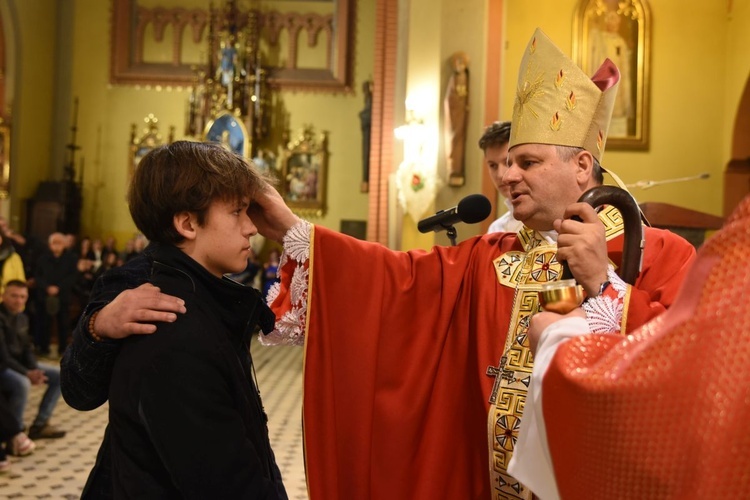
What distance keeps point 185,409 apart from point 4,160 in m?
14.0

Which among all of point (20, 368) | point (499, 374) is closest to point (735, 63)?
point (20, 368)

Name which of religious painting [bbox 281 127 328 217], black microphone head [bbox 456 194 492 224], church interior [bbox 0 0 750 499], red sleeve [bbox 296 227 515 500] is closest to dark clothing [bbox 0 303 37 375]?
church interior [bbox 0 0 750 499]

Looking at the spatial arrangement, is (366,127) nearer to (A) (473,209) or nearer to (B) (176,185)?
(A) (473,209)

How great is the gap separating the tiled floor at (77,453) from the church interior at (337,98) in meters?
0.16

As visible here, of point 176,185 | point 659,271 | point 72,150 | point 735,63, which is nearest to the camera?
point 176,185

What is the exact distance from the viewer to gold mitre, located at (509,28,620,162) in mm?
2307

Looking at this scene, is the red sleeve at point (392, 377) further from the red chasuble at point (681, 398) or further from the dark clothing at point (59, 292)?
the dark clothing at point (59, 292)

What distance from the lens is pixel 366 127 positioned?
583 inches

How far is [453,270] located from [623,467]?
132cm

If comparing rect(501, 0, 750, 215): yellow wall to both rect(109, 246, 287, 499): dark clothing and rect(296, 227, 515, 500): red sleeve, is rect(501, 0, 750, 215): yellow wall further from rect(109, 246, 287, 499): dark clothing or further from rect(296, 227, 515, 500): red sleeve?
rect(109, 246, 287, 499): dark clothing

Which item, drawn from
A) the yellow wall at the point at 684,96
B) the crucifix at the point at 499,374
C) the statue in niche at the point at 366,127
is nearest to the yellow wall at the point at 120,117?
the statue in niche at the point at 366,127

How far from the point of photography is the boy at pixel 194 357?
1.44 m

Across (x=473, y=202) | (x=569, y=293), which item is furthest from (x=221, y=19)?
(x=569, y=293)

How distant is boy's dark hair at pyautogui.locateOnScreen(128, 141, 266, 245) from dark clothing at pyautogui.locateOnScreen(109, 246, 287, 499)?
0.28 feet
